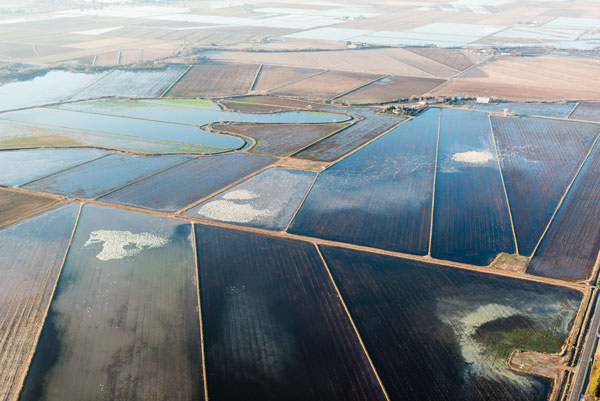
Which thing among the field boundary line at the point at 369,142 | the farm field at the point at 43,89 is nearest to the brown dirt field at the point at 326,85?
the field boundary line at the point at 369,142

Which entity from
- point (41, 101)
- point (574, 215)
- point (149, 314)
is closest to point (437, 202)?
point (574, 215)

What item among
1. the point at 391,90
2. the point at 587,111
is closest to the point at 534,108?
the point at 587,111

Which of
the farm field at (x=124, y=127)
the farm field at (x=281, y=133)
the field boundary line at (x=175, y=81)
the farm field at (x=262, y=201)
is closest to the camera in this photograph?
the farm field at (x=262, y=201)

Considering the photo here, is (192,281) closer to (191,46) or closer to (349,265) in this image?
(349,265)

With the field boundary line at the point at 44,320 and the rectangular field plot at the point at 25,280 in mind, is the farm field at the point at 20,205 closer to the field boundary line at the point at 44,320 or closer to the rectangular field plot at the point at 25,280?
the rectangular field plot at the point at 25,280

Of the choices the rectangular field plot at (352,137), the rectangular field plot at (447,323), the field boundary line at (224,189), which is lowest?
the rectangular field plot at (447,323)

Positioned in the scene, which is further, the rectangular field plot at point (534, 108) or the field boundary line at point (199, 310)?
the rectangular field plot at point (534, 108)
